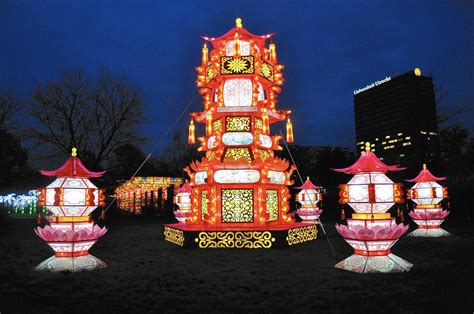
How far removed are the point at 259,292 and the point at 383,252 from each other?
263cm

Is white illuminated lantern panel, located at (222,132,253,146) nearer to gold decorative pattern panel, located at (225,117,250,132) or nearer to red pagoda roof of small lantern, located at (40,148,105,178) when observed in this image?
gold decorative pattern panel, located at (225,117,250,132)

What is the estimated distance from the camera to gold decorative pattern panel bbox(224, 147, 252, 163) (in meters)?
10.5

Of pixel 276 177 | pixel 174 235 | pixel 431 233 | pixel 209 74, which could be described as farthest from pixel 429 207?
pixel 209 74

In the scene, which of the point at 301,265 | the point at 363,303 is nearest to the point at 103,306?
the point at 363,303

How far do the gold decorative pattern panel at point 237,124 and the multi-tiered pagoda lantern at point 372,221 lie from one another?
16.4ft

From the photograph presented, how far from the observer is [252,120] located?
1098 centimetres

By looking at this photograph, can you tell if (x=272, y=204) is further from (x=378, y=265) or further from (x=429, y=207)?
(x=429, y=207)

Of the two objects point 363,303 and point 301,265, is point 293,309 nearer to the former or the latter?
point 363,303

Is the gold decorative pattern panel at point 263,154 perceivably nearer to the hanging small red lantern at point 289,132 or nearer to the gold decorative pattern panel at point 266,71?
the hanging small red lantern at point 289,132

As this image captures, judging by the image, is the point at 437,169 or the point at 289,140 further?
the point at 437,169

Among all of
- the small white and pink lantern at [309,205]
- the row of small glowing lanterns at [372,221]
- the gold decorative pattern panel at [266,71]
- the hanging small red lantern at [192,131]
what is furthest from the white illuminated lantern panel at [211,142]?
the row of small glowing lanterns at [372,221]

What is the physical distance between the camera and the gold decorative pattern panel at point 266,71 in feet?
36.9

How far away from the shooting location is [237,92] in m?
11.3

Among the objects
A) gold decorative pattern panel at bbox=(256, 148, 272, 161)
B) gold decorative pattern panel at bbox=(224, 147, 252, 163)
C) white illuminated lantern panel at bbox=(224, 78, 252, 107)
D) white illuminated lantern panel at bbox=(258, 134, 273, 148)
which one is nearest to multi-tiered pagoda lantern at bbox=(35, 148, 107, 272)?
gold decorative pattern panel at bbox=(224, 147, 252, 163)
